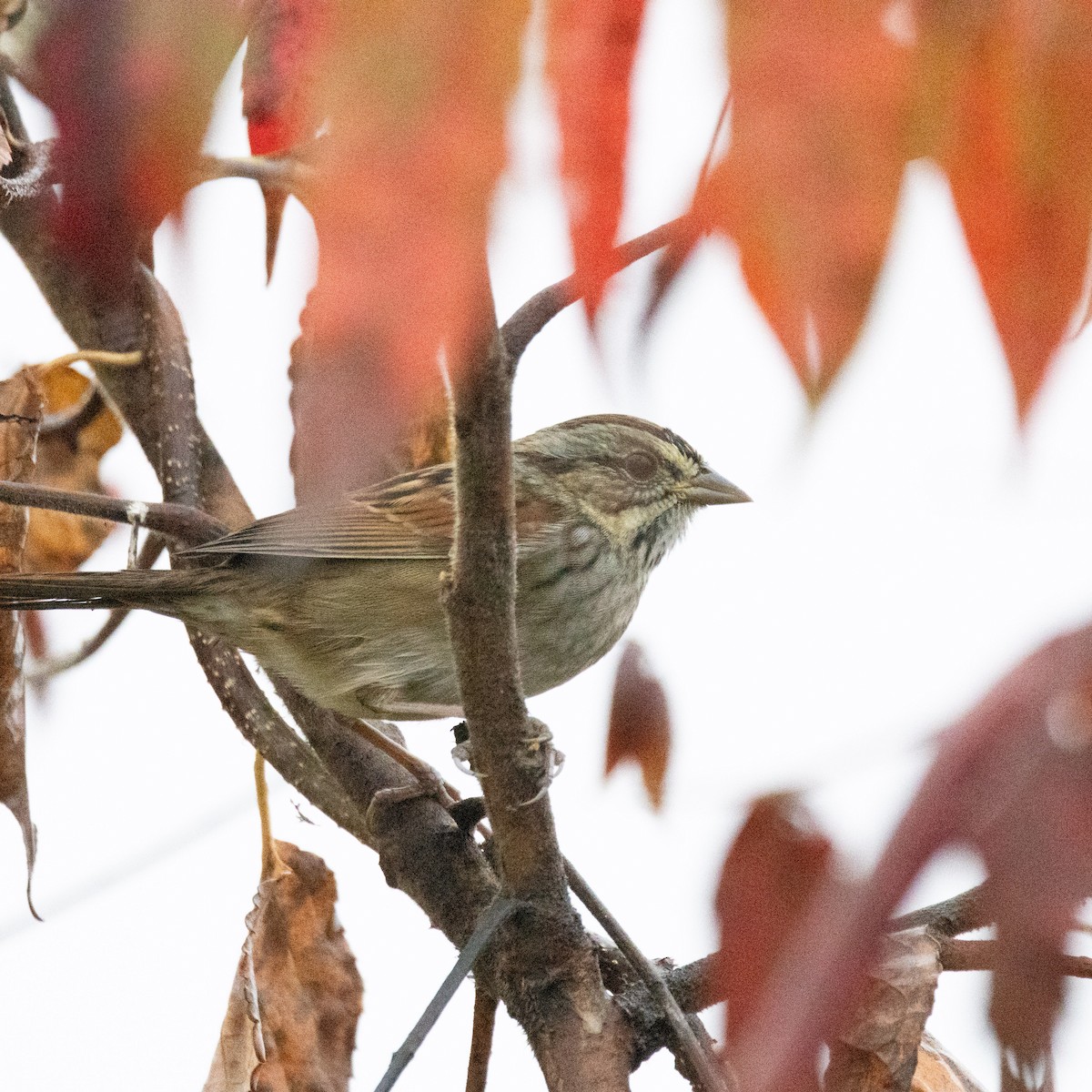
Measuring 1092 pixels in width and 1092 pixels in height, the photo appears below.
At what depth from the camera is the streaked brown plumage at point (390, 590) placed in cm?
318

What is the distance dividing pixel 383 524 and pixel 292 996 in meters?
1.27

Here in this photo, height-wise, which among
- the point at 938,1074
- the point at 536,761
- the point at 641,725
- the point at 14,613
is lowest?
the point at 938,1074

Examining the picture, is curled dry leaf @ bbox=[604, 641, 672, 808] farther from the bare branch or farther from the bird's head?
the bird's head

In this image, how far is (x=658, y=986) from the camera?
6.65 feet

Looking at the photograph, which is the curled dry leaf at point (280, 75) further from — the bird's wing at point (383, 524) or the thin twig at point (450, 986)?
the bird's wing at point (383, 524)

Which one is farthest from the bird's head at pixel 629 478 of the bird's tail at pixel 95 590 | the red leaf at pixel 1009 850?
the red leaf at pixel 1009 850

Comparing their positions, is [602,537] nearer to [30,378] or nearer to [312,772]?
[312,772]

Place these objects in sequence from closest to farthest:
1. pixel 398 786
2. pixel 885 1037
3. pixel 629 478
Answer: pixel 885 1037, pixel 398 786, pixel 629 478

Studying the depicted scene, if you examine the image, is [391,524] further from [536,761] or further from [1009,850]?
[1009,850]

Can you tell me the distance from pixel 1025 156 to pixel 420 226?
0.48 meters

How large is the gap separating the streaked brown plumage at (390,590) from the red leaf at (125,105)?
1.93 meters

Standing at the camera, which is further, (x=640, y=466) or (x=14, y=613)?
(x=640, y=466)

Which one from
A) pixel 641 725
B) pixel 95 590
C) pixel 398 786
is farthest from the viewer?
pixel 95 590

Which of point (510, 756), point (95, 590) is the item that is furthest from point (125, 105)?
point (95, 590)
